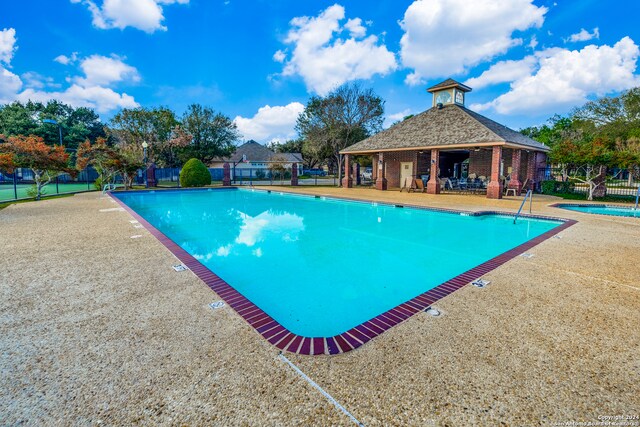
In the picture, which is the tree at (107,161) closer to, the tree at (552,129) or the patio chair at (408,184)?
the patio chair at (408,184)

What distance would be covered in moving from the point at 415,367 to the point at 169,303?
2609mm

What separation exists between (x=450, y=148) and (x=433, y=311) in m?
16.3

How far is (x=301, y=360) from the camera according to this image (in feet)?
8.14

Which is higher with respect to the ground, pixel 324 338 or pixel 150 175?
pixel 150 175

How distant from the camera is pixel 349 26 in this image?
59.6 feet

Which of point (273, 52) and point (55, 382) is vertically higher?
point (273, 52)

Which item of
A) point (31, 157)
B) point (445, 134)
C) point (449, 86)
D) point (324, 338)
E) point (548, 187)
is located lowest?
point (324, 338)

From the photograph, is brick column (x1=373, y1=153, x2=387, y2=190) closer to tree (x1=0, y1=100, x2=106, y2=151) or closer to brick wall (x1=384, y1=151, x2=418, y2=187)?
brick wall (x1=384, y1=151, x2=418, y2=187)

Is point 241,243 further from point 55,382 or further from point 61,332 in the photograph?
point 55,382

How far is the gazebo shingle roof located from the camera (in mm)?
16688

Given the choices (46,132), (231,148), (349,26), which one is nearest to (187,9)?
(349,26)

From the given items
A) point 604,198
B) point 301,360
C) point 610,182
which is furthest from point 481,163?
point 301,360

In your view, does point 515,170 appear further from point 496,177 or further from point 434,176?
point 434,176

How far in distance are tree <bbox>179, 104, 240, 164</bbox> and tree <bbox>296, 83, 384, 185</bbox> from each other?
8123mm
